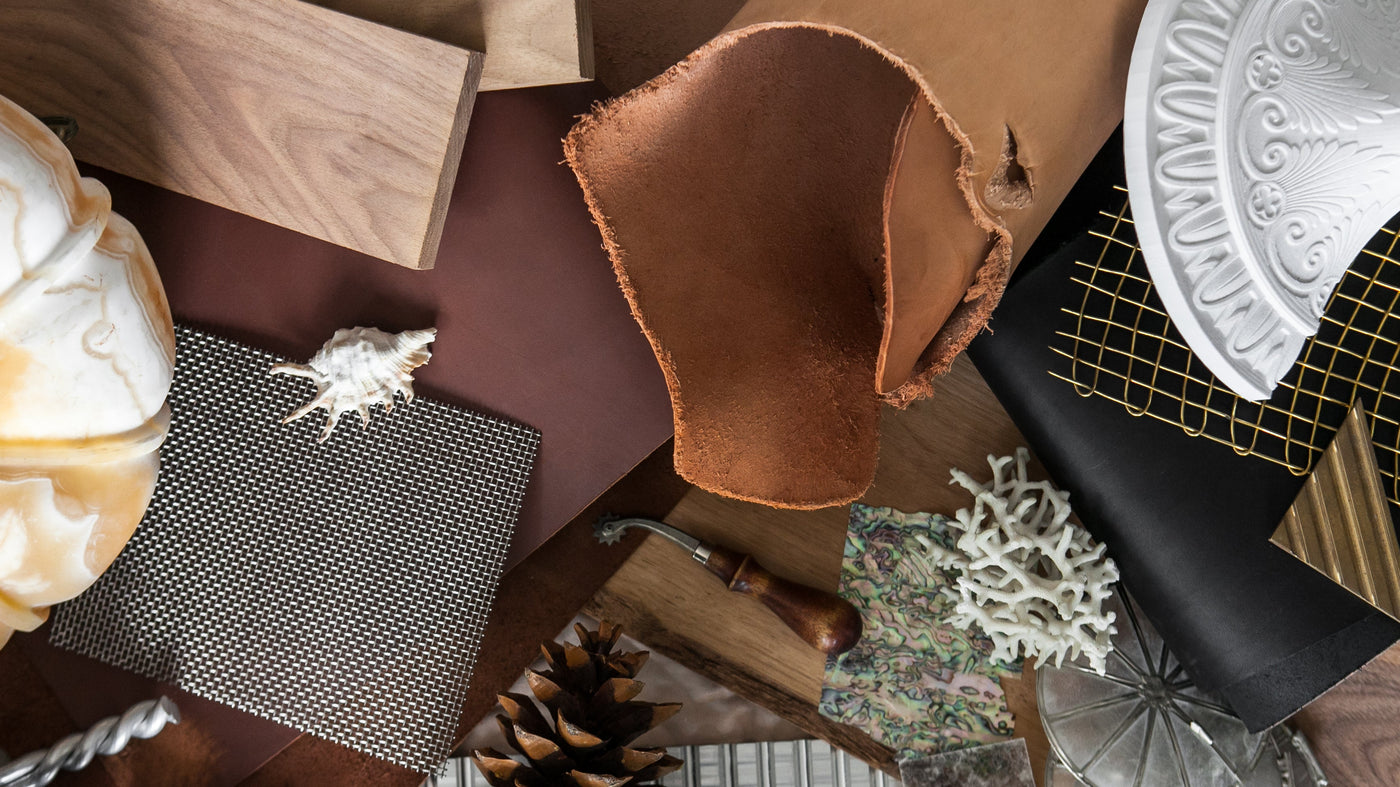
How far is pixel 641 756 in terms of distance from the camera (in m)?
0.62

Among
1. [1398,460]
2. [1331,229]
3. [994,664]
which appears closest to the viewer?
[1331,229]

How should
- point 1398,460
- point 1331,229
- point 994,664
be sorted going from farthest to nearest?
point 994,664 < point 1398,460 < point 1331,229

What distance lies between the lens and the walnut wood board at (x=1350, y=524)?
0.57 metres

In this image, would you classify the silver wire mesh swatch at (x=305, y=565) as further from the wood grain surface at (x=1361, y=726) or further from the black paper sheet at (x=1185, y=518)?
the wood grain surface at (x=1361, y=726)

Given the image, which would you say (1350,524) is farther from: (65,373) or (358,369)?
(65,373)

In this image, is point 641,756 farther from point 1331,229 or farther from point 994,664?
point 1331,229

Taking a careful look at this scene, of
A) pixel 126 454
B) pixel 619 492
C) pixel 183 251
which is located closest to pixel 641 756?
pixel 619 492

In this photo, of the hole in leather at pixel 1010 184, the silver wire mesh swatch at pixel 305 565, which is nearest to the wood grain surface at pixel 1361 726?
the hole in leather at pixel 1010 184

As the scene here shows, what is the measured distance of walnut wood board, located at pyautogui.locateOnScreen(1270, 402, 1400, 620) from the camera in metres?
0.57

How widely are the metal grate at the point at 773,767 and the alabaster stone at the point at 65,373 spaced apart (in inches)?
16.8

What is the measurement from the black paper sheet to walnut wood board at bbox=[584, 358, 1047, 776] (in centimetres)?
8

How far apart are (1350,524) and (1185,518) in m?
0.09

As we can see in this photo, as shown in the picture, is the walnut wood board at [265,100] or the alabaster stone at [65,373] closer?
the alabaster stone at [65,373]

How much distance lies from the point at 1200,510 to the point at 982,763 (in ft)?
0.84
